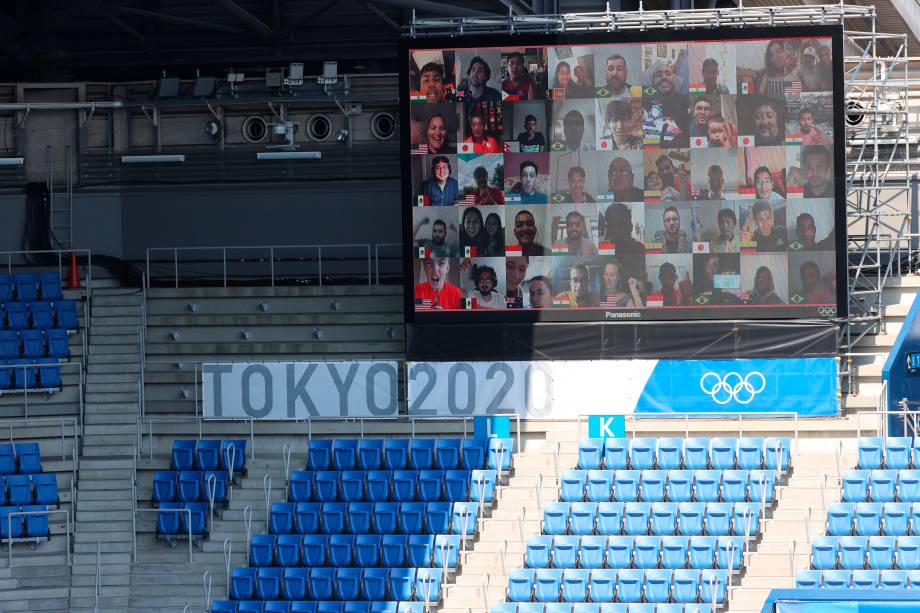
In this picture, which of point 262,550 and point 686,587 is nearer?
point 686,587

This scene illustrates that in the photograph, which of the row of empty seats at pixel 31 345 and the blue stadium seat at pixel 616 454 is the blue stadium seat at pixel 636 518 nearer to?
the blue stadium seat at pixel 616 454

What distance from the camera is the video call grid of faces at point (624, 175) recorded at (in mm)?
21750

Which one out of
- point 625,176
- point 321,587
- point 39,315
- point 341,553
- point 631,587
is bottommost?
point 321,587

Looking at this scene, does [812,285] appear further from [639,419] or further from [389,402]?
[389,402]

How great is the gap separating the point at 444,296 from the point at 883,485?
626 centimetres

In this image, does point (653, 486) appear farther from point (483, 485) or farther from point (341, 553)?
point (341, 553)

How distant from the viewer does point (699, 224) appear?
21.9 m

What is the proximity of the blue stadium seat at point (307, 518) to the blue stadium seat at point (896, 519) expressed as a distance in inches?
271

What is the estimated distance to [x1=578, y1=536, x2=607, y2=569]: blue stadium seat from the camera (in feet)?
63.0

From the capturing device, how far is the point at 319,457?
2183 cm

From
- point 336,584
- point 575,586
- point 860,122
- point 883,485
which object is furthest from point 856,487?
point 860,122

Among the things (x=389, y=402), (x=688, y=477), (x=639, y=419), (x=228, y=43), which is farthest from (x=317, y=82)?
(x=688, y=477)

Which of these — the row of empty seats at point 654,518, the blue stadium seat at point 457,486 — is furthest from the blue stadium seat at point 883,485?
the blue stadium seat at point 457,486

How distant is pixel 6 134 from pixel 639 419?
12623 millimetres
